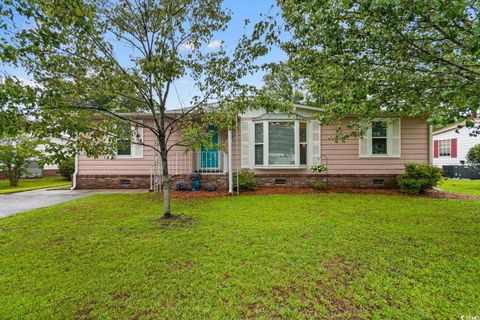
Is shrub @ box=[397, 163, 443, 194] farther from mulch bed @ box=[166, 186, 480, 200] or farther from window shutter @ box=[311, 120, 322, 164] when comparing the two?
window shutter @ box=[311, 120, 322, 164]

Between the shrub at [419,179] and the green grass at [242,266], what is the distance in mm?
2679

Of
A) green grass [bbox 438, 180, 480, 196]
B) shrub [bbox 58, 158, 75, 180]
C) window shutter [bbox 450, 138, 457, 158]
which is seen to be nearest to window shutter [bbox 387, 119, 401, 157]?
green grass [bbox 438, 180, 480, 196]

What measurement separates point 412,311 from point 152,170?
9104 mm

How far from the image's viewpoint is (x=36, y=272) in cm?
291

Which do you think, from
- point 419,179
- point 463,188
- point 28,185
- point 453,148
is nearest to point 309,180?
point 419,179

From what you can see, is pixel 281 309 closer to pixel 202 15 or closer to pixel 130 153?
pixel 202 15

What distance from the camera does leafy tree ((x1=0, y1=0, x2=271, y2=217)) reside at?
3.40 metres

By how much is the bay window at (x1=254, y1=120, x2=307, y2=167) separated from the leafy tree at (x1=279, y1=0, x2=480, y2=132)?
14.0 feet

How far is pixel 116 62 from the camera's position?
4.47m

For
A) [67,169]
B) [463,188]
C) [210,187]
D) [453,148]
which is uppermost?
[453,148]

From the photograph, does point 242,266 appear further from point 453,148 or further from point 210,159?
point 453,148

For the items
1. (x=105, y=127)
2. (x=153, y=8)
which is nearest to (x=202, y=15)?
(x=153, y=8)

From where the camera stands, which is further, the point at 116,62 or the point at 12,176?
the point at 12,176

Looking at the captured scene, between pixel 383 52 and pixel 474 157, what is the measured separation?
14.5 metres
